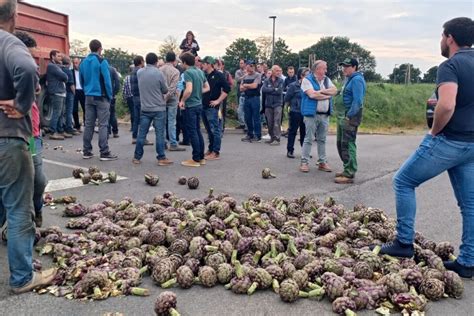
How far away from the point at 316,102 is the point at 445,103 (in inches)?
218

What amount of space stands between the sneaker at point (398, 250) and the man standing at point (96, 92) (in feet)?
23.9

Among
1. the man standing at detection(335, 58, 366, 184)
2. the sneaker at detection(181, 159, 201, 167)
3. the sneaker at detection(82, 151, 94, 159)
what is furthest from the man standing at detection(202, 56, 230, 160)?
the man standing at detection(335, 58, 366, 184)

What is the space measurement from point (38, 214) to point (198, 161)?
5.02 meters

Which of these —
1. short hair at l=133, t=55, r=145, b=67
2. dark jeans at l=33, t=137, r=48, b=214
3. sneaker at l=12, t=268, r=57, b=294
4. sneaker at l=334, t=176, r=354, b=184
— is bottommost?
sneaker at l=12, t=268, r=57, b=294

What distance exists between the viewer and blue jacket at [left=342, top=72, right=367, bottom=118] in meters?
8.52

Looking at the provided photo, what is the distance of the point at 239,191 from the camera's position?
8.21 meters

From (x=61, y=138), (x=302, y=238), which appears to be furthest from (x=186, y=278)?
(x=61, y=138)

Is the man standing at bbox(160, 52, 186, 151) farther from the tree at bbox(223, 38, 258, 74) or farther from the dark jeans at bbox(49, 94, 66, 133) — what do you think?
the tree at bbox(223, 38, 258, 74)

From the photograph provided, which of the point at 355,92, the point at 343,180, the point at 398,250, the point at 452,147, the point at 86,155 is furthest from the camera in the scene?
the point at 86,155

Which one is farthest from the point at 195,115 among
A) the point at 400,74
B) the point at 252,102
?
the point at 400,74

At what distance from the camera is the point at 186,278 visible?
168 inches

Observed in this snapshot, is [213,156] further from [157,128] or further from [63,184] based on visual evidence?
[63,184]

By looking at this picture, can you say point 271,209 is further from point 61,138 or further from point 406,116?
point 406,116

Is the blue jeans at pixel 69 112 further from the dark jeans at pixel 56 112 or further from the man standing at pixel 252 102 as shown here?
the man standing at pixel 252 102
